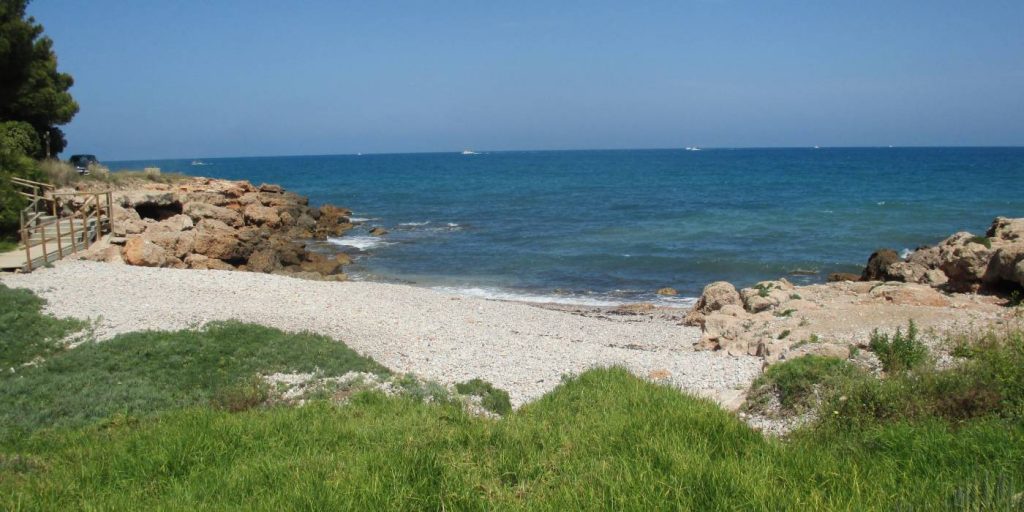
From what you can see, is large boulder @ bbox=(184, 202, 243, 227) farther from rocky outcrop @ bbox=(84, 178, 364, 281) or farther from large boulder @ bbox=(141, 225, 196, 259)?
large boulder @ bbox=(141, 225, 196, 259)

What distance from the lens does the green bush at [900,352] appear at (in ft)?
34.3

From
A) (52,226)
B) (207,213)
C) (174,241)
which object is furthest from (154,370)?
(207,213)

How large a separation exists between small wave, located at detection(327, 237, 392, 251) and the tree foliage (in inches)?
647

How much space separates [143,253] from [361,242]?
19805 mm

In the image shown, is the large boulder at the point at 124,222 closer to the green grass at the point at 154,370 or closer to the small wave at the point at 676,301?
the green grass at the point at 154,370

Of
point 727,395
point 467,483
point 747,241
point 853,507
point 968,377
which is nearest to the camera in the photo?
point 853,507

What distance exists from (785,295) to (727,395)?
9.31 m

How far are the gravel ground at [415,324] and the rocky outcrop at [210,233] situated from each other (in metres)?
3.17

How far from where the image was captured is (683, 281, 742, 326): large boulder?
68.6ft

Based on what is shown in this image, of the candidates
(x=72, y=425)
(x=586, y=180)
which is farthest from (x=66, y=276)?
(x=586, y=180)

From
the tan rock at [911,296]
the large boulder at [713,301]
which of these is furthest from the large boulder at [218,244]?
the tan rock at [911,296]

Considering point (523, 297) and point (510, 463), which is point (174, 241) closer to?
point (523, 297)

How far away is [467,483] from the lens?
19.1ft

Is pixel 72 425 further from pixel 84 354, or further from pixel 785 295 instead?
pixel 785 295
